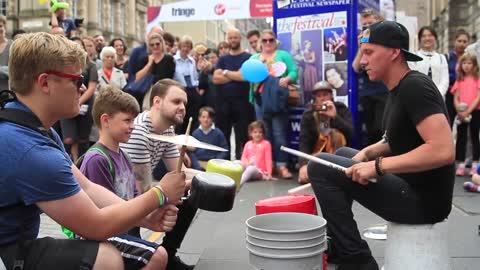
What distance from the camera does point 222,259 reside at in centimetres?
372

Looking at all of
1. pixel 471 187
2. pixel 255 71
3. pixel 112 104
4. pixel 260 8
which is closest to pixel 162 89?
pixel 112 104

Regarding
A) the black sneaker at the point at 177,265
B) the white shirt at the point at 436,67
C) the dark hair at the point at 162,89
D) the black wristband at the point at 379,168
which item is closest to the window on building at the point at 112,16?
the white shirt at the point at 436,67

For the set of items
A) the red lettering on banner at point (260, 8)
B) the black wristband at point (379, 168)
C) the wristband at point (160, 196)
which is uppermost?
the red lettering on banner at point (260, 8)

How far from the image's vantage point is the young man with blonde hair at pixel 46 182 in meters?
2.01

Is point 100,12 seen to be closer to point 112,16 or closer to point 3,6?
point 112,16

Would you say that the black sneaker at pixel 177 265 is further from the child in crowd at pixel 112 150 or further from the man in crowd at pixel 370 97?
the man in crowd at pixel 370 97

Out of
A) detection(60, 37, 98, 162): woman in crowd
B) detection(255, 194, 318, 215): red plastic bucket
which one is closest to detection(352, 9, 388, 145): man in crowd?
detection(60, 37, 98, 162): woman in crowd

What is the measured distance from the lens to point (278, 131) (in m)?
7.20

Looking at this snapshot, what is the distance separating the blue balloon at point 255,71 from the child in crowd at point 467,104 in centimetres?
254

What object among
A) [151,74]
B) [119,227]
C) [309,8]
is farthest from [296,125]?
[119,227]

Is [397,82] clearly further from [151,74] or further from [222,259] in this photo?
[151,74]

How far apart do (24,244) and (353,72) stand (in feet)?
16.9

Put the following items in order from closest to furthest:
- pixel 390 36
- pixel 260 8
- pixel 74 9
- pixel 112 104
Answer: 1. pixel 390 36
2. pixel 112 104
3. pixel 260 8
4. pixel 74 9

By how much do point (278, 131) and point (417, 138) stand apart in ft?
14.7
